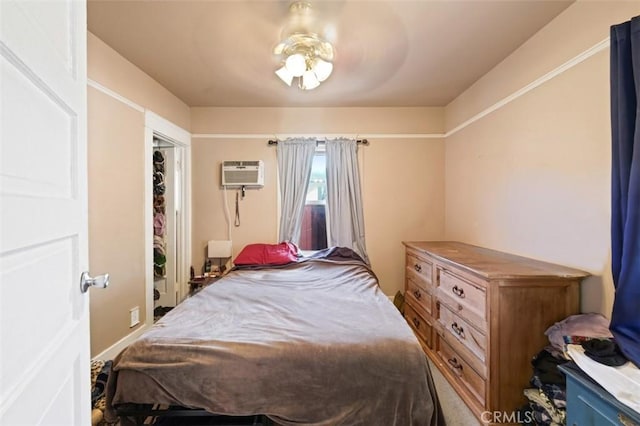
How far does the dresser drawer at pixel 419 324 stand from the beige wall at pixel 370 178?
508mm

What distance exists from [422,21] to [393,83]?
931 mm

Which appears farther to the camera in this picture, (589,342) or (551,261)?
(551,261)

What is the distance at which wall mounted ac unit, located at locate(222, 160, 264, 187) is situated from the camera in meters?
3.38

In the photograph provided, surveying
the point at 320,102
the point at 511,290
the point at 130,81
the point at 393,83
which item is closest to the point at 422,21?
the point at 393,83

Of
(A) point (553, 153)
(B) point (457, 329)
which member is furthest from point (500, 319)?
(A) point (553, 153)

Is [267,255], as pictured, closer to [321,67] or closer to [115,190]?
[115,190]

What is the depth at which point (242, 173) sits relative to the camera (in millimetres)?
A: 3395

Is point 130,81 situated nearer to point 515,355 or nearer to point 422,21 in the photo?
point 422,21

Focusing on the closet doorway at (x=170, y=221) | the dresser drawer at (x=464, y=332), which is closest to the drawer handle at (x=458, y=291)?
the dresser drawer at (x=464, y=332)

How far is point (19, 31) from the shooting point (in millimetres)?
526

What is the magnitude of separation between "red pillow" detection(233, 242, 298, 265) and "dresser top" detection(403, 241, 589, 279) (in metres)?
1.38

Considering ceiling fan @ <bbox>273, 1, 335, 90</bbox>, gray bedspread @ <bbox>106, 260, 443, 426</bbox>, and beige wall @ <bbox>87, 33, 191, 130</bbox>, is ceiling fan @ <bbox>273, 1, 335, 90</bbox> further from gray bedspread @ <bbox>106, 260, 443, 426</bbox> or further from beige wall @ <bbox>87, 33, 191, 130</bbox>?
gray bedspread @ <bbox>106, 260, 443, 426</bbox>

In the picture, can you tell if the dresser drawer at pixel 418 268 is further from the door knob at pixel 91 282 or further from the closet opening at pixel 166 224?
the closet opening at pixel 166 224

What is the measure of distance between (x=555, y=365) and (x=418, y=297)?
51.4 inches
